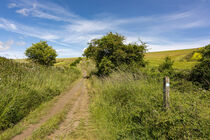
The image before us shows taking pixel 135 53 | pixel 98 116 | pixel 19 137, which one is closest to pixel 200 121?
pixel 98 116

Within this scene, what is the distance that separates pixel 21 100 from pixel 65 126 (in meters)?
2.41

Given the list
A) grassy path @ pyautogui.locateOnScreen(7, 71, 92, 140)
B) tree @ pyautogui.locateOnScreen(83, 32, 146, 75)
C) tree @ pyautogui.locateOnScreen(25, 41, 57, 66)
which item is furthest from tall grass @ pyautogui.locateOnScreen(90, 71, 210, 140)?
tree @ pyautogui.locateOnScreen(25, 41, 57, 66)

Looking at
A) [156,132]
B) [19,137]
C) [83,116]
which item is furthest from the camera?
[83,116]

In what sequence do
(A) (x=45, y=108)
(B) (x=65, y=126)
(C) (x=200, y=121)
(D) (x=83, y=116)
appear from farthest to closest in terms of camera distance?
1. (A) (x=45, y=108)
2. (D) (x=83, y=116)
3. (B) (x=65, y=126)
4. (C) (x=200, y=121)

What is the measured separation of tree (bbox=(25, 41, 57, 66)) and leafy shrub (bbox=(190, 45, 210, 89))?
4140 cm

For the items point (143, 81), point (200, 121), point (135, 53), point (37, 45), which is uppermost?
point (37, 45)

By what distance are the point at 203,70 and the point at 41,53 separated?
42880mm

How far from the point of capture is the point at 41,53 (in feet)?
129

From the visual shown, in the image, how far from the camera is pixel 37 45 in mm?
39969

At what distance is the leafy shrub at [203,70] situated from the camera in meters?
5.64

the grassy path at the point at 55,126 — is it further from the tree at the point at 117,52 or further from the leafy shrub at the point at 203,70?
the tree at the point at 117,52

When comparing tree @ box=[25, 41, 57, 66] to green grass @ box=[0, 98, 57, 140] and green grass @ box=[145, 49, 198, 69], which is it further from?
green grass @ box=[0, 98, 57, 140]

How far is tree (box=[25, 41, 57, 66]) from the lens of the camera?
128 feet

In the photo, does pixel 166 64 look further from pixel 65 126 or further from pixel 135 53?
pixel 65 126
